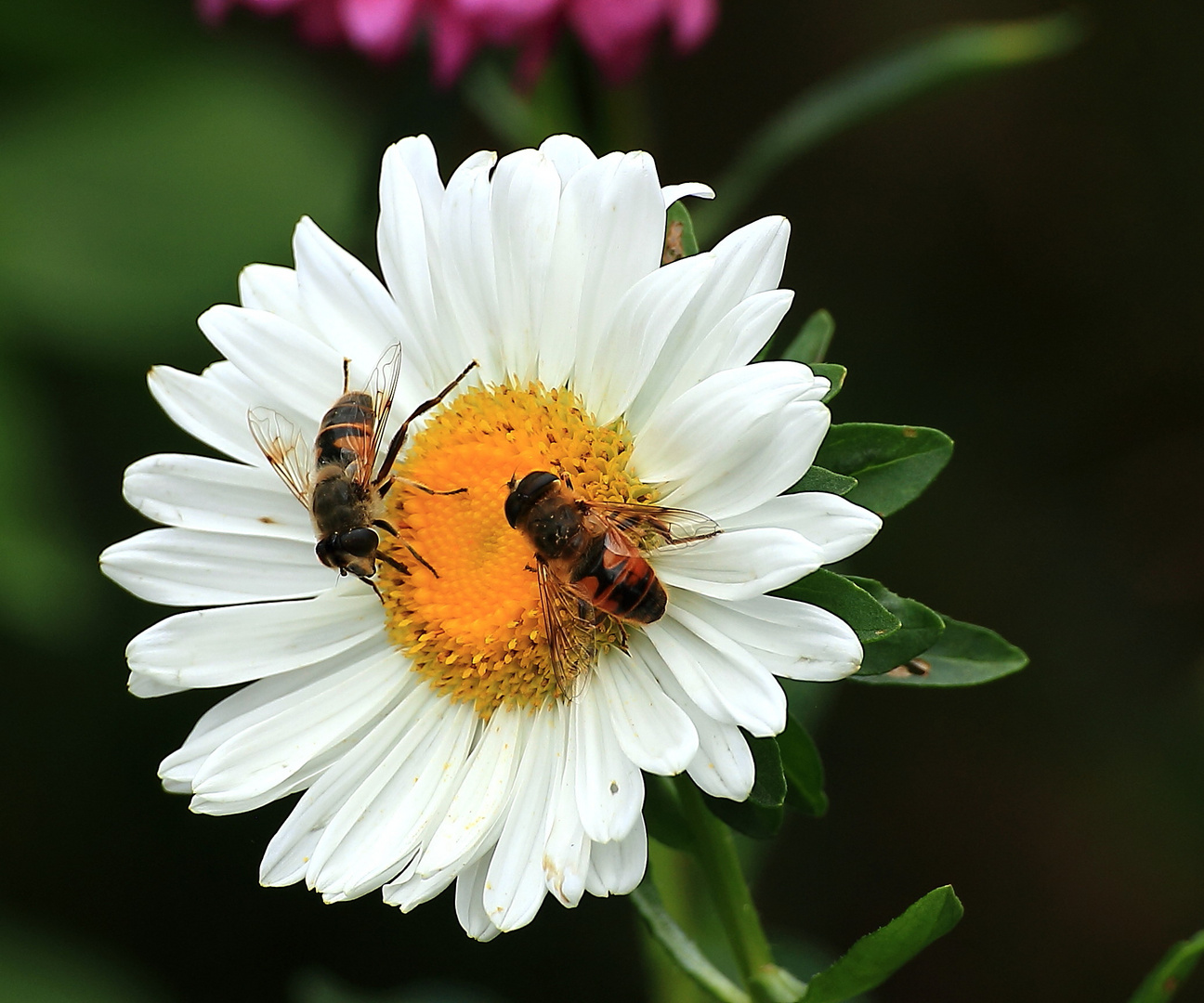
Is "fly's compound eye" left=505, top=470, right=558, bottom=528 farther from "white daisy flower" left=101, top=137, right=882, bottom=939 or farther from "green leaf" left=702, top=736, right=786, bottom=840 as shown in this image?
"green leaf" left=702, top=736, right=786, bottom=840

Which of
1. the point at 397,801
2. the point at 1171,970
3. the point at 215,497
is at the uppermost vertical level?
the point at 215,497

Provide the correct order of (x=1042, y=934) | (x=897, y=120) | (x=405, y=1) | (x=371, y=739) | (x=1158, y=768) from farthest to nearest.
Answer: (x=897, y=120), (x=1042, y=934), (x=1158, y=768), (x=405, y=1), (x=371, y=739)

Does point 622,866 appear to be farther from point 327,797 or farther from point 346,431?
point 346,431

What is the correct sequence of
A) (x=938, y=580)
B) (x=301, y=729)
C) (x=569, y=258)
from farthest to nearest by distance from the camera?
(x=938, y=580) → (x=301, y=729) → (x=569, y=258)

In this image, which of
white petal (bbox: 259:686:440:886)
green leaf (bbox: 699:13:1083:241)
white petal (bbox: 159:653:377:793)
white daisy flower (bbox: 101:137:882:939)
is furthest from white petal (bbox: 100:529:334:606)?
green leaf (bbox: 699:13:1083:241)

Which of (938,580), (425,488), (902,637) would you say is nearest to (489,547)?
(425,488)

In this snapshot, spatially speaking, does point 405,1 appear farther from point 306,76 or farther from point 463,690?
point 306,76

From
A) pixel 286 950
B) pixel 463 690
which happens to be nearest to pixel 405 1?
pixel 463 690
